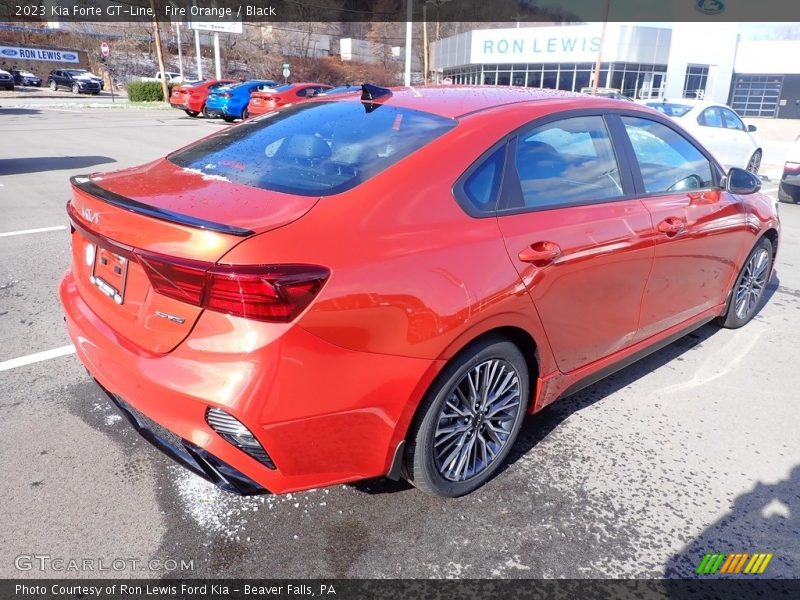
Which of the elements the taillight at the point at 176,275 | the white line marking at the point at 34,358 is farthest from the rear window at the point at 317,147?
the white line marking at the point at 34,358

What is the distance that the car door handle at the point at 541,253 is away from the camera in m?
2.48

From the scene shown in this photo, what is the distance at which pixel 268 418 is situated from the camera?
1.93 metres

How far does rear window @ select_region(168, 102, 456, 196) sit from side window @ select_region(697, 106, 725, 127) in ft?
37.0

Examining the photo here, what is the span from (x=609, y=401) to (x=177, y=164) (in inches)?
104

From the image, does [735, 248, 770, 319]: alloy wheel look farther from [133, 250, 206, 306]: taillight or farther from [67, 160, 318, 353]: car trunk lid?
[133, 250, 206, 306]: taillight

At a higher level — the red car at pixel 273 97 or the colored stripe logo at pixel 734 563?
the red car at pixel 273 97

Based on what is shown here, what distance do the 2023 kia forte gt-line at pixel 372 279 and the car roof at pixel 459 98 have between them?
0.03 meters

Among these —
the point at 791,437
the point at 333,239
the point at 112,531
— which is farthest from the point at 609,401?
the point at 112,531

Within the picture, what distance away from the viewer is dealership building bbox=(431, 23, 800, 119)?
4475cm

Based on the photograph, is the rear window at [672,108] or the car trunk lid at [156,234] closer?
the car trunk lid at [156,234]

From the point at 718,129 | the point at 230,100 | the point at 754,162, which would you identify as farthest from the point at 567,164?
the point at 230,100

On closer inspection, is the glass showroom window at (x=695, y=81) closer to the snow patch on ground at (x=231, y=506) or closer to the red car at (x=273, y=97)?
the red car at (x=273, y=97)

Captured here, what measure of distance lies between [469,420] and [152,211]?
149 cm

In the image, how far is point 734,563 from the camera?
2338 millimetres
